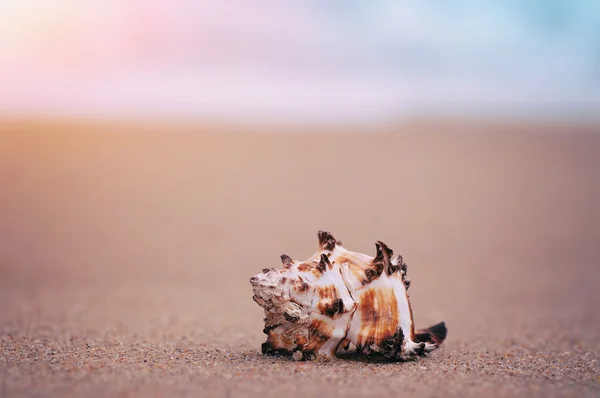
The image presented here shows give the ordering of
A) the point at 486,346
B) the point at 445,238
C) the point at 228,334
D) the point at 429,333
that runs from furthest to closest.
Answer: the point at 445,238 → the point at 228,334 → the point at 486,346 → the point at 429,333

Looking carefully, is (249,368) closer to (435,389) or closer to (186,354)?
(186,354)

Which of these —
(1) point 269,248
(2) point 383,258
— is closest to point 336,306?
(2) point 383,258

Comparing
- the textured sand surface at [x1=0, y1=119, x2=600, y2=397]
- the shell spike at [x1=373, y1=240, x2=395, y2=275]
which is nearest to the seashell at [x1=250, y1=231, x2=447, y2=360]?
the shell spike at [x1=373, y1=240, x2=395, y2=275]

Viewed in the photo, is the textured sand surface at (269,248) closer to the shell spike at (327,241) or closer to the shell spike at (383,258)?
the shell spike at (383,258)

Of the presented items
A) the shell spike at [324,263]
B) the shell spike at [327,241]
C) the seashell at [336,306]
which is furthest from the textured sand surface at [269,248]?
the shell spike at [327,241]

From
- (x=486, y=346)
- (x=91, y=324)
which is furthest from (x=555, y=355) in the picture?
(x=91, y=324)

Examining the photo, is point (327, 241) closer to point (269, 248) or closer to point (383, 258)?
point (383, 258)
